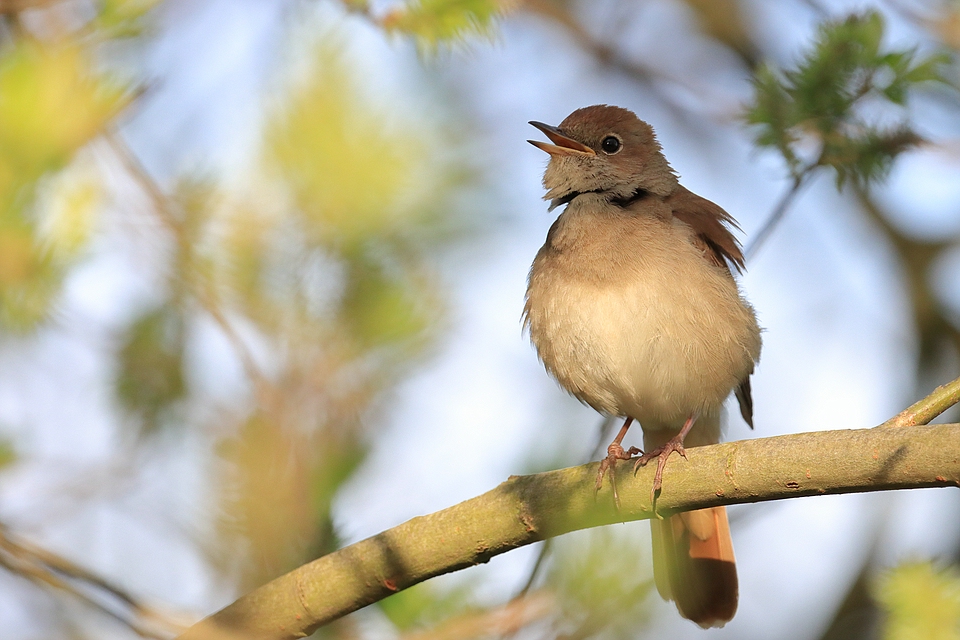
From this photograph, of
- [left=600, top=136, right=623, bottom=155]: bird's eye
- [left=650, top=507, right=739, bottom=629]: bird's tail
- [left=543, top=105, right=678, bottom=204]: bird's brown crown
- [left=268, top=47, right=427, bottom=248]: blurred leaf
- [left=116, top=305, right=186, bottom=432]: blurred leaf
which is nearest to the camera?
[left=268, top=47, right=427, bottom=248]: blurred leaf

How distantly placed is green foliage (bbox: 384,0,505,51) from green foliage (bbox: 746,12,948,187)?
145 cm

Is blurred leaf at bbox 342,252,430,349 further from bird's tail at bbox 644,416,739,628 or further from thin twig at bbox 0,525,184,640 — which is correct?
bird's tail at bbox 644,416,739,628

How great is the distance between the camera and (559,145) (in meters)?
5.75

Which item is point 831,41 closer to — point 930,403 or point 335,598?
point 930,403

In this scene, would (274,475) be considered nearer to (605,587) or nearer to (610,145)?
(605,587)

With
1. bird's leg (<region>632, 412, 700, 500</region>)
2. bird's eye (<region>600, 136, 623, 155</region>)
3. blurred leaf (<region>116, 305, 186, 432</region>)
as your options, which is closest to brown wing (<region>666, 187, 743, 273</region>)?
bird's eye (<region>600, 136, 623, 155</region>)

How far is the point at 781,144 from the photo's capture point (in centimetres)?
408

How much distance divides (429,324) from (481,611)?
118cm

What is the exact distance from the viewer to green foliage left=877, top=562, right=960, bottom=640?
106 inches

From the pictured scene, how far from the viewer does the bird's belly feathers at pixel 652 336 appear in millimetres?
4770

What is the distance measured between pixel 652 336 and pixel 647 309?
131 mm

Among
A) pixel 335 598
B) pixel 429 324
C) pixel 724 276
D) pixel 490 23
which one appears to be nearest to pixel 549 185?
pixel 724 276

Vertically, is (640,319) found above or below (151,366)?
above

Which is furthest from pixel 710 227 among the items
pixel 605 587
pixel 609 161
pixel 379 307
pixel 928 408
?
pixel 379 307
